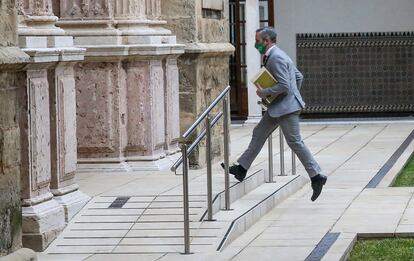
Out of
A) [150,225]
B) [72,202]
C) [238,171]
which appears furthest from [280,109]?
[72,202]

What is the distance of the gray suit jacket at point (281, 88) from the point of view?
13.7 m

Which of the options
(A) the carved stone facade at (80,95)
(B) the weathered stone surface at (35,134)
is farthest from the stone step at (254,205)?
(B) the weathered stone surface at (35,134)

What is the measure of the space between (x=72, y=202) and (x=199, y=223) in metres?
1.06

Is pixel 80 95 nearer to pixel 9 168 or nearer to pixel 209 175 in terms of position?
pixel 209 175

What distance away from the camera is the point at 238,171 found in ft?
45.8

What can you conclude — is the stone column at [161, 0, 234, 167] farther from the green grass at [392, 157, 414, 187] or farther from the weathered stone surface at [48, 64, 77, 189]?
the weathered stone surface at [48, 64, 77, 189]

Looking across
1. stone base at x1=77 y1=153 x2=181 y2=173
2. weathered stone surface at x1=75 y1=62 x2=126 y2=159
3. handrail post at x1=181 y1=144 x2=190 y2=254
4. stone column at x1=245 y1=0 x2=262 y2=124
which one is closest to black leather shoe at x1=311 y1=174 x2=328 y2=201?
stone base at x1=77 y1=153 x2=181 y2=173

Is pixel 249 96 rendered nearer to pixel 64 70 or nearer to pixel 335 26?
pixel 335 26

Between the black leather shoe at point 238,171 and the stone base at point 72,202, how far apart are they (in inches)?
74.7

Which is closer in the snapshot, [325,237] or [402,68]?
[325,237]

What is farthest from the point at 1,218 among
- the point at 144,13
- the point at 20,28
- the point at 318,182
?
the point at 144,13

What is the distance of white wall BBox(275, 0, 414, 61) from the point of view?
90.4 ft

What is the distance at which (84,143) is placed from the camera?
14703mm

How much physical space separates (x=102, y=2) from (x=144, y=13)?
716mm
